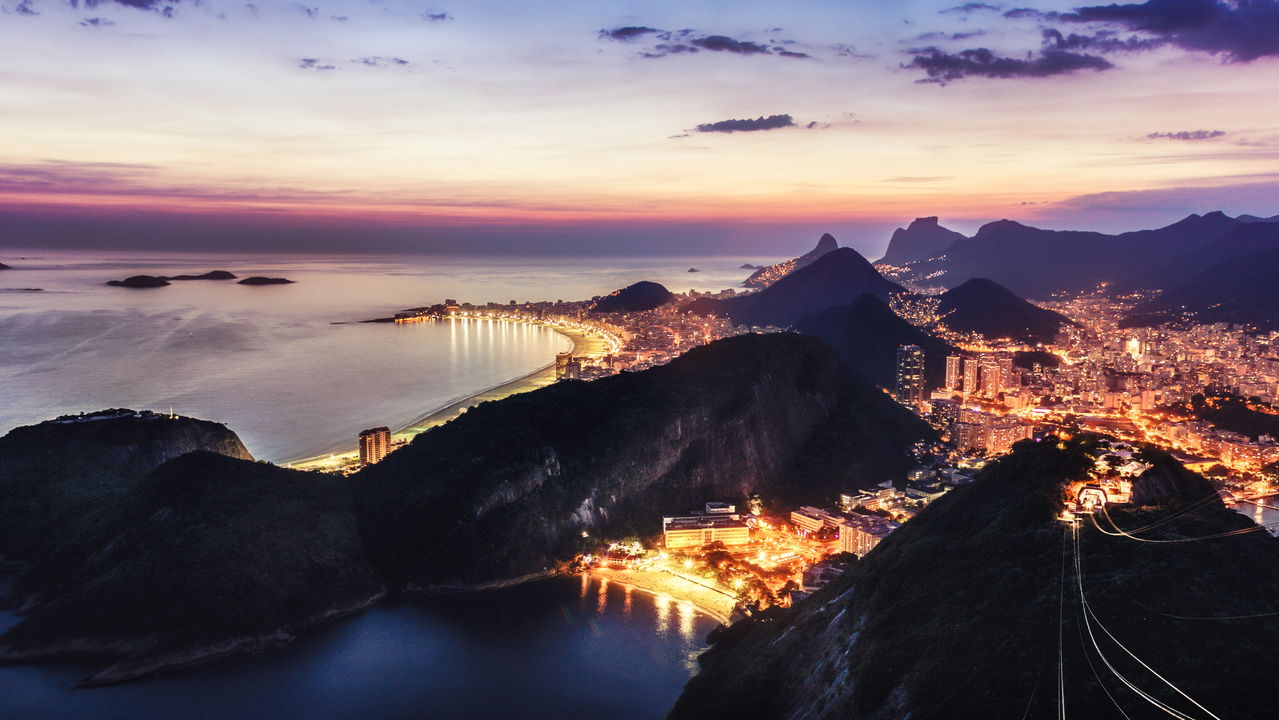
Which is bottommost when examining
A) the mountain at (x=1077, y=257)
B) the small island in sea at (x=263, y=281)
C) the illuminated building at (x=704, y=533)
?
the illuminated building at (x=704, y=533)

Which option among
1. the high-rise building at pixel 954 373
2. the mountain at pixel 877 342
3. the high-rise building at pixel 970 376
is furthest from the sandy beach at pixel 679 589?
the high-rise building at pixel 954 373

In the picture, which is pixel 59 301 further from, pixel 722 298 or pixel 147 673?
pixel 147 673

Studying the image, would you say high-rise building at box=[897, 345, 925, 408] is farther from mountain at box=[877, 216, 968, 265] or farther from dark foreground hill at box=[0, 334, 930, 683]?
mountain at box=[877, 216, 968, 265]

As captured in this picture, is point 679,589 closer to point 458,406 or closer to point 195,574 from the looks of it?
point 195,574

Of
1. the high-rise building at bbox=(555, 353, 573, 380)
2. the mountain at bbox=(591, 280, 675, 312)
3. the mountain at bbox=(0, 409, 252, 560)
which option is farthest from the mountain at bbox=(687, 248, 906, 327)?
the mountain at bbox=(0, 409, 252, 560)

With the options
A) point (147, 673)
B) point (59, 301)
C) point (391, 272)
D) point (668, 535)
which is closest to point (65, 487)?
point (147, 673)

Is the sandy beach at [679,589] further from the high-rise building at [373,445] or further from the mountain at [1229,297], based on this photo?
the mountain at [1229,297]
